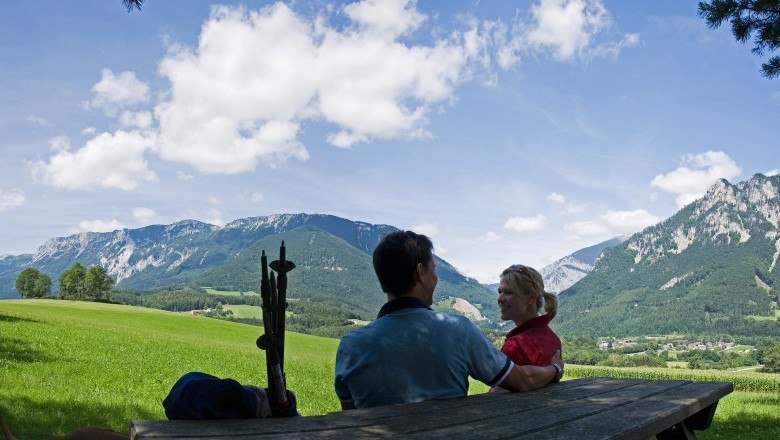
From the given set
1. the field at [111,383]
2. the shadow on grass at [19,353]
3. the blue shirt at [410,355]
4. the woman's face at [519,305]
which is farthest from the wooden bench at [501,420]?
the shadow on grass at [19,353]

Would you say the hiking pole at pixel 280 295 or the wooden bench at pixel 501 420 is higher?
the hiking pole at pixel 280 295

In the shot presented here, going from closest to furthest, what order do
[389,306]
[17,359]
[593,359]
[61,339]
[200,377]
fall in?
[200,377] < [389,306] < [17,359] < [61,339] < [593,359]

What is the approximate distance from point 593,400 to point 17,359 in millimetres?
16373

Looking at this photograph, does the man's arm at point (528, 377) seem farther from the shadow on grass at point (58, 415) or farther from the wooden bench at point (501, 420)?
the shadow on grass at point (58, 415)

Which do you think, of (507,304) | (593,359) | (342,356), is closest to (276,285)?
(342,356)

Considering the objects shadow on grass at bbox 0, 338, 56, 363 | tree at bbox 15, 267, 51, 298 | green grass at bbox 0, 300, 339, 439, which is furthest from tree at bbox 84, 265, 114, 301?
shadow on grass at bbox 0, 338, 56, 363

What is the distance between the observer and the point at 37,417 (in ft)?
29.2

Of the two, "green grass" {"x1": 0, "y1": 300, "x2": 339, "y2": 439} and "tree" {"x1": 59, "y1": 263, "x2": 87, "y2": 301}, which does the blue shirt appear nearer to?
"green grass" {"x1": 0, "y1": 300, "x2": 339, "y2": 439}

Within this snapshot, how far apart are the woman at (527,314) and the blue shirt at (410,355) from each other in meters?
0.87

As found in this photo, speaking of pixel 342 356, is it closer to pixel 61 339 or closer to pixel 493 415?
pixel 493 415

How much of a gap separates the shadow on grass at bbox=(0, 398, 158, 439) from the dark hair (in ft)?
24.1

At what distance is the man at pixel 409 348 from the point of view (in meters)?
3.10

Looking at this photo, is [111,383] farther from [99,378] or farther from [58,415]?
[58,415]

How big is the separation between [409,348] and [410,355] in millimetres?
42
